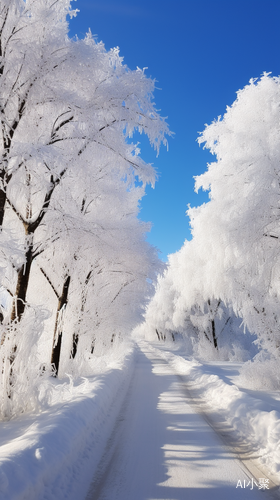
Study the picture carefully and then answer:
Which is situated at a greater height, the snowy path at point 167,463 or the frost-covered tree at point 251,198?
the frost-covered tree at point 251,198

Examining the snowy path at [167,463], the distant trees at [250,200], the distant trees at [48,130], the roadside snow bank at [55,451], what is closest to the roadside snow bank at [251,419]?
the snowy path at [167,463]

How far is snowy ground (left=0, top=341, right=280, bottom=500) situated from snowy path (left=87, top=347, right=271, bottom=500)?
0.04 ft

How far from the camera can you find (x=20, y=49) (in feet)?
15.7

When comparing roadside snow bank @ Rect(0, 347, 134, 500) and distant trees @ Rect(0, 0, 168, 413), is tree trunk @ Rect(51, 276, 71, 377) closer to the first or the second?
Answer: distant trees @ Rect(0, 0, 168, 413)

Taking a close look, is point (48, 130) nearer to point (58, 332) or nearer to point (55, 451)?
point (55, 451)

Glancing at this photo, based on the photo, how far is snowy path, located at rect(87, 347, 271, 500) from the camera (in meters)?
3.31

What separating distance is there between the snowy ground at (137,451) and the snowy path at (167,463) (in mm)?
11

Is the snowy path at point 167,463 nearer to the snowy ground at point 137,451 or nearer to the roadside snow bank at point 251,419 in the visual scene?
the snowy ground at point 137,451

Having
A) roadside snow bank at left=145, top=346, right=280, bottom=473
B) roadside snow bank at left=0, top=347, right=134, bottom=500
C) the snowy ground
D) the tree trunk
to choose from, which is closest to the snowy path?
the snowy ground

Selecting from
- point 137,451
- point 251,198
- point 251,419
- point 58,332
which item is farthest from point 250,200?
point 58,332

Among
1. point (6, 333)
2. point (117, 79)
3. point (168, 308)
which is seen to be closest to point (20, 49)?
point (117, 79)

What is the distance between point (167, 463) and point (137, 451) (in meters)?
0.63

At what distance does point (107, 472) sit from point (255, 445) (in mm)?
2374

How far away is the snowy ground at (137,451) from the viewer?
322 centimetres
